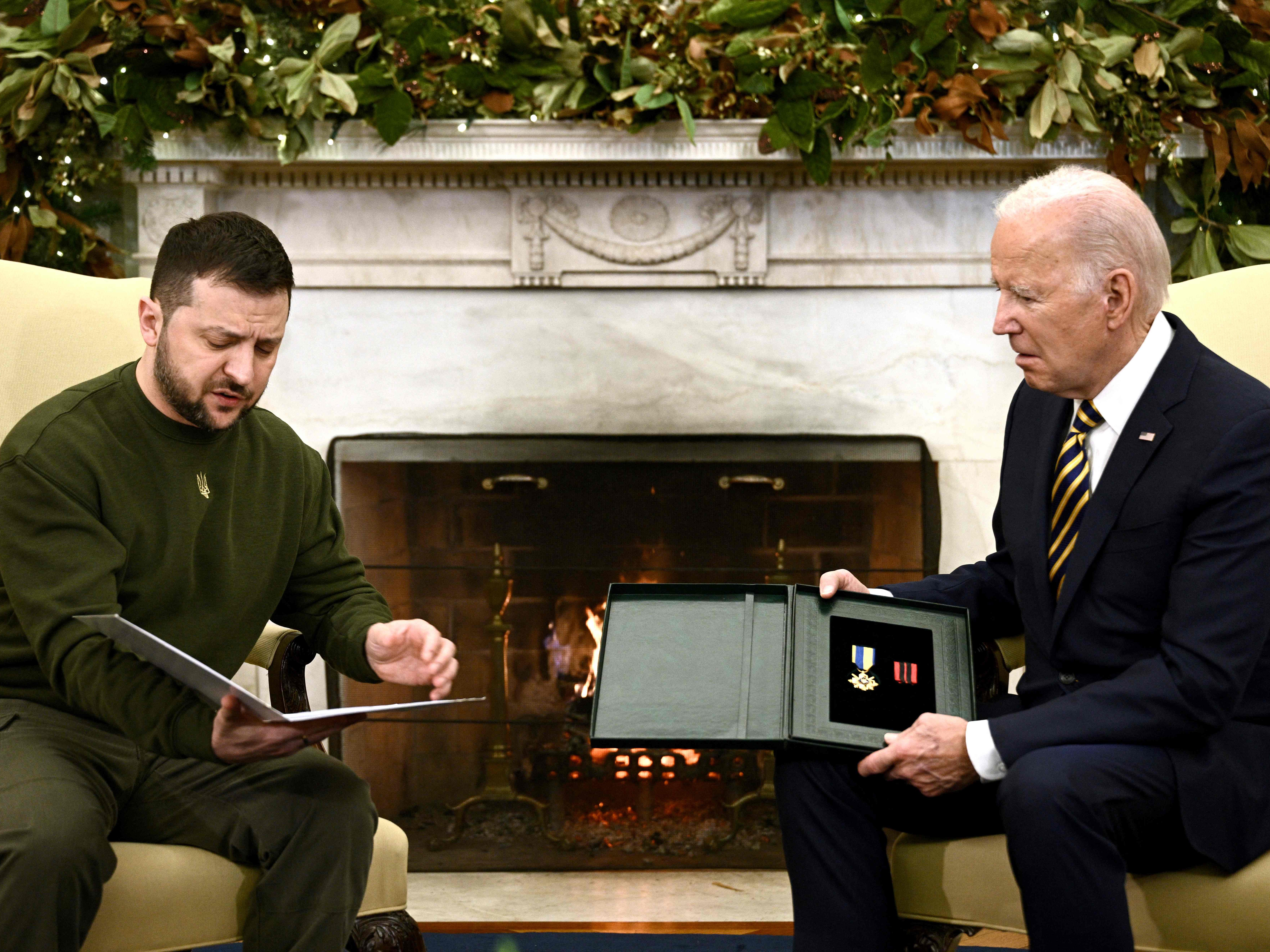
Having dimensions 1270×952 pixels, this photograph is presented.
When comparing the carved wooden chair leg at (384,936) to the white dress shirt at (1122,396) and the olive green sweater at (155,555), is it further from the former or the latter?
the white dress shirt at (1122,396)

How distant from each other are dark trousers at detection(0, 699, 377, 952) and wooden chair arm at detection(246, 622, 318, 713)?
0.11 m

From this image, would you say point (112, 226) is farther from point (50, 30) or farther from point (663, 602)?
point (663, 602)

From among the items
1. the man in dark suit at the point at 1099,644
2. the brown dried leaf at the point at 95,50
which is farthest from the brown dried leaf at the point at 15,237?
the man in dark suit at the point at 1099,644

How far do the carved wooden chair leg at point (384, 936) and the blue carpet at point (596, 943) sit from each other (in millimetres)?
854

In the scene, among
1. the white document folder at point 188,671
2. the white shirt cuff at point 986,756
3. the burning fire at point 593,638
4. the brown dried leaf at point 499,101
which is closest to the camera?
the white document folder at point 188,671

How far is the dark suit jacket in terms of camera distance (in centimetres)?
139

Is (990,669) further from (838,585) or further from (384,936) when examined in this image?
(384,936)

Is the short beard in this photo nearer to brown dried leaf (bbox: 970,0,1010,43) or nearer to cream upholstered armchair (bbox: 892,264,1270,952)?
cream upholstered armchair (bbox: 892,264,1270,952)

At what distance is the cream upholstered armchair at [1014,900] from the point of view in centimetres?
135

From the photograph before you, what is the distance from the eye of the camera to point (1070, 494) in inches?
63.7

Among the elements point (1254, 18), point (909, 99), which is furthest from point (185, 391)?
point (1254, 18)

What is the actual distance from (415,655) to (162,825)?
352 millimetres

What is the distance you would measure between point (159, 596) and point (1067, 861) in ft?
3.61

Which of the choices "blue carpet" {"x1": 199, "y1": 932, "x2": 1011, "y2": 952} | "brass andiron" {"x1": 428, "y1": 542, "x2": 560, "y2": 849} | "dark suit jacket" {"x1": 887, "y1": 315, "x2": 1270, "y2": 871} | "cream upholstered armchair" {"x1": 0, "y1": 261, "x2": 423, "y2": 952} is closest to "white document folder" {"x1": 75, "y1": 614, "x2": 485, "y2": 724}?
"cream upholstered armchair" {"x1": 0, "y1": 261, "x2": 423, "y2": 952}
